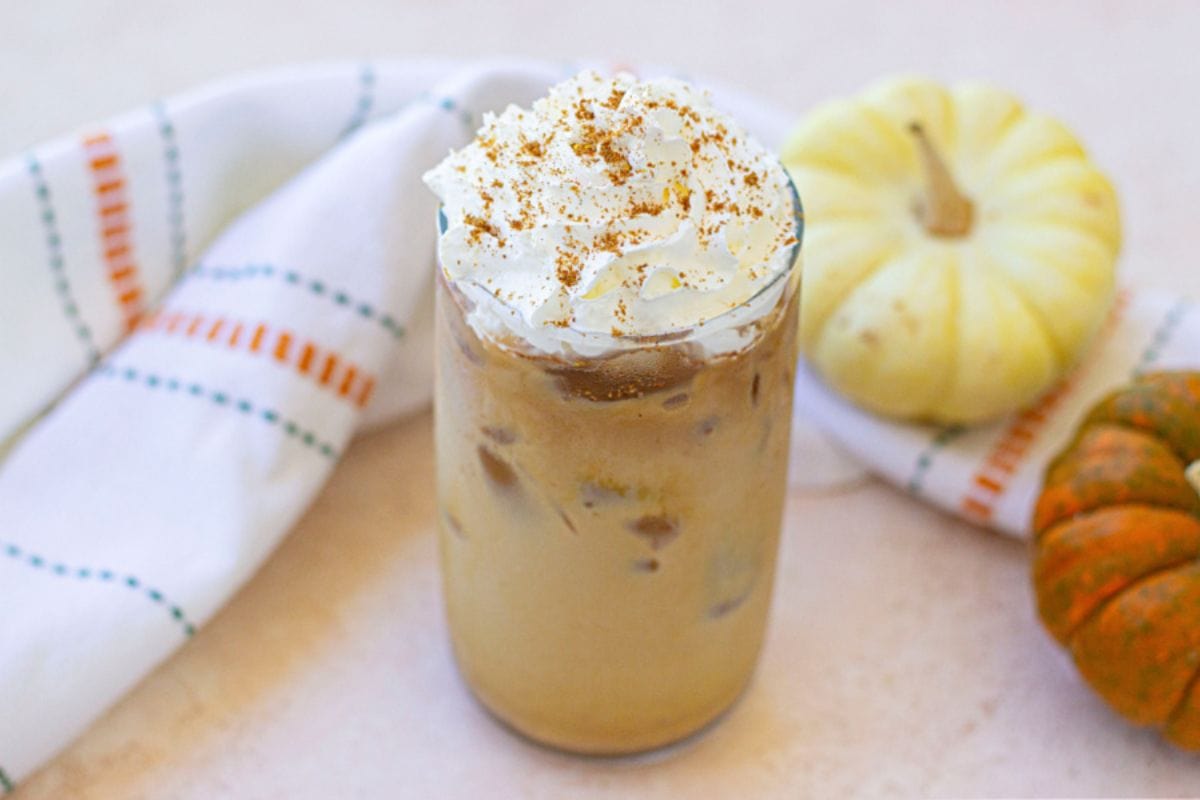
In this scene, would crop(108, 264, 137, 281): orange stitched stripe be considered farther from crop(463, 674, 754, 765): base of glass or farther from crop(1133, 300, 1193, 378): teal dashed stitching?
crop(1133, 300, 1193, 378): teal dashed stitching

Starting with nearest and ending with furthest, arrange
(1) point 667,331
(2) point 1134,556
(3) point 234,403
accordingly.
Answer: (1) point 667,331 → (2) point 1134,556 → (3) point 234,403

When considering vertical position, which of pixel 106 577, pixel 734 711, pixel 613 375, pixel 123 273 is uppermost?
pixel 613 375

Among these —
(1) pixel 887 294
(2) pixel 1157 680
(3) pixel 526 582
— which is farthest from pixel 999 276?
(3) pixel 526 582

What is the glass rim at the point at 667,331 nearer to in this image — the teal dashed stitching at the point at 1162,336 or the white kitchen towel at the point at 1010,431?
the white kitchen towel at the point at 1010,431

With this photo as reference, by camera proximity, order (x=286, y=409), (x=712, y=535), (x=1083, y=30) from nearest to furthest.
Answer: (x=712, y=535)
(x=286, y=409)
(x=1083, y=30)

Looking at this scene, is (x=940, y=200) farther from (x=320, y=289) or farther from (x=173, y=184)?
(x=173, y=184)

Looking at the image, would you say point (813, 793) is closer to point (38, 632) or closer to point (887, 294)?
point (887, 294)

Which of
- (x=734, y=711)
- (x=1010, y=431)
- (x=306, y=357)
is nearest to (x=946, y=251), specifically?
(x=1010, y=431)
